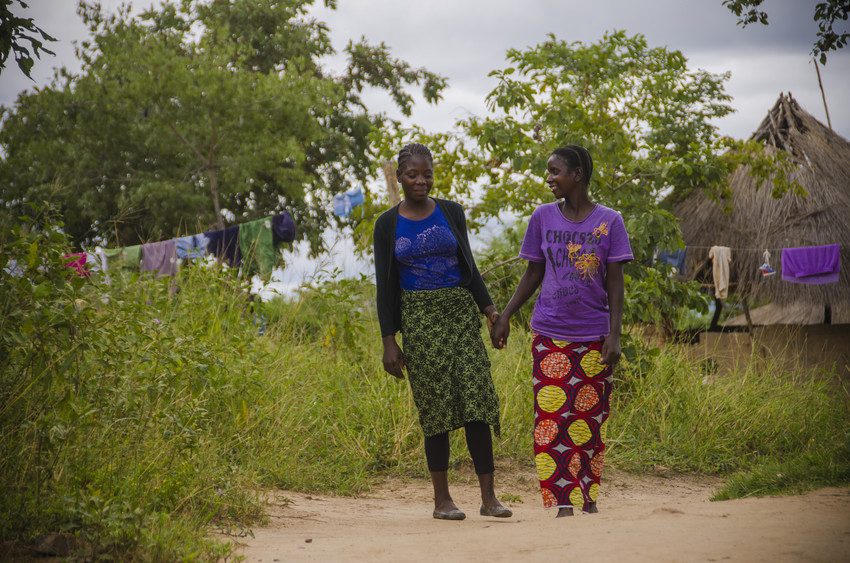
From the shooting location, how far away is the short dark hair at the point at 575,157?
356 centimetres

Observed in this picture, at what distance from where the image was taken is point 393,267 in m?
3.51

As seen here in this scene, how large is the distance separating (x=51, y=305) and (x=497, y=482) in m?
2.99

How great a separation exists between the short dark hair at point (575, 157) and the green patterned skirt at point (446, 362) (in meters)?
0.80

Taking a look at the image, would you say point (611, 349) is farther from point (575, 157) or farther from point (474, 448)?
point (575, 157)

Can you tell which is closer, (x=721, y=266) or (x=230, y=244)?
(x=230, y=244)

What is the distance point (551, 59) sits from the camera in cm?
773

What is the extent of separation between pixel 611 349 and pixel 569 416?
0.40 m

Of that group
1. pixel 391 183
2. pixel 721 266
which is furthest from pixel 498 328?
pixel 721 266

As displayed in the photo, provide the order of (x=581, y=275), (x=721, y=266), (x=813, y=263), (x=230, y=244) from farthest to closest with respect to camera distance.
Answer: (x=721, y=266) < (x=813, y=263) < (x=230, y=244) < (x=581, y=275)

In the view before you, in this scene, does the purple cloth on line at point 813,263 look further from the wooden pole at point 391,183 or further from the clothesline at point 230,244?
the clothesline at point 230,244

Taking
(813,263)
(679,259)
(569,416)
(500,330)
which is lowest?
(569,416)

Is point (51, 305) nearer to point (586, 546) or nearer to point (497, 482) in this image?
point (586, 546)

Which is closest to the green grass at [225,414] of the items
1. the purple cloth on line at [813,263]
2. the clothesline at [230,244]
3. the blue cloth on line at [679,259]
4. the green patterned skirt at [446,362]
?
the green patterned skirt at [446,362]

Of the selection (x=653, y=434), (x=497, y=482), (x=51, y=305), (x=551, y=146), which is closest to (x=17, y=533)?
(x=51, y=305)
